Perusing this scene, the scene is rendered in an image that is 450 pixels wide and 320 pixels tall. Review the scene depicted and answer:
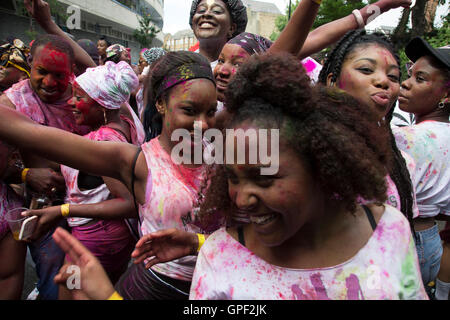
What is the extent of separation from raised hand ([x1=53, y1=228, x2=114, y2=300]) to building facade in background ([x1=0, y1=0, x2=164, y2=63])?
14.7m

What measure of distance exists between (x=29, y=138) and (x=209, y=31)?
6.33ft

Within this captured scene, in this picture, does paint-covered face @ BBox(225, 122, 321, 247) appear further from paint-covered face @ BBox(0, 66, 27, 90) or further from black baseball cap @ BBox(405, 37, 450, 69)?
paint-covered face @ BBox(0, 66, 27, 90)

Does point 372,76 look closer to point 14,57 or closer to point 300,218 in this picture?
point 300,218

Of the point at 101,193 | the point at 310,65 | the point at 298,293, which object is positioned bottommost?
the point at 298,293

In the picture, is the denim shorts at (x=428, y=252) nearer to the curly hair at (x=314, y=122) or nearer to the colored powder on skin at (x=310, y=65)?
the curly hair at (x=314, y=122)

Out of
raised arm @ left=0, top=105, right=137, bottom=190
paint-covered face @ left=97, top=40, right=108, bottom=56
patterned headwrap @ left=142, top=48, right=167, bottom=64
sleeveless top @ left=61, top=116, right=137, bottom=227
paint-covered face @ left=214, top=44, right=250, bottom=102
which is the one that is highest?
paint-covered face @ left=97, top=40, right=108, bottom=56

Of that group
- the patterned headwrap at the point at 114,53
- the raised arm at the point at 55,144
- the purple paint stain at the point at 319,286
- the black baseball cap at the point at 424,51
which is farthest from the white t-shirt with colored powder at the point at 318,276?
the patterned headwrap at the point at 114,53

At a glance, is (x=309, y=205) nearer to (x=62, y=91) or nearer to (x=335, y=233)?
(x=335, y=233)

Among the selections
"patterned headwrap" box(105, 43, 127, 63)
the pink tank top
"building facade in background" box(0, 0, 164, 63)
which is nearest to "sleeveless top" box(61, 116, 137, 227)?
the pink tank top

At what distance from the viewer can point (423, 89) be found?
7.90 feet

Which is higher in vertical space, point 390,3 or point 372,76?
point 390,3

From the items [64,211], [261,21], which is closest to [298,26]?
[64,211]

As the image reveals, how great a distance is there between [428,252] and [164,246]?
185 cm

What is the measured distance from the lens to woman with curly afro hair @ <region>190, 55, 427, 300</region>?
3.94 ft
